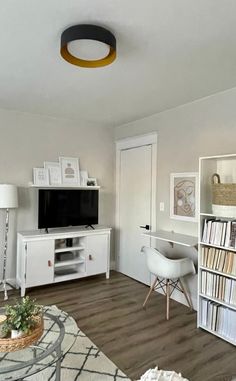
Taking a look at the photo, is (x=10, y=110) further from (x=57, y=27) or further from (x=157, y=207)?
(x=157, y=207)

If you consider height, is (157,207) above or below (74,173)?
below

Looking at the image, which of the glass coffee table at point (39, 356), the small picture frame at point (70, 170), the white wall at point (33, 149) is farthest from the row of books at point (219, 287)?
the small picture frame at point (70, 170)

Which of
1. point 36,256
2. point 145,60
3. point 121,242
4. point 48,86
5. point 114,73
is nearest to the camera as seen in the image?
point 145,60

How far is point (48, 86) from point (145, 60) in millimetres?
1144

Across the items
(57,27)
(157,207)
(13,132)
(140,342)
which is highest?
(57,27)

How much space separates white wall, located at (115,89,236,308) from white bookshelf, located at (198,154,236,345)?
0.23 m

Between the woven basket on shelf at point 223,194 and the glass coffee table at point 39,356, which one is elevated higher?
the woven basket on shelf at point 223,194

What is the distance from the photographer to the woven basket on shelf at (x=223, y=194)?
99.1 inches

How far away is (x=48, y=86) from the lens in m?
2.82

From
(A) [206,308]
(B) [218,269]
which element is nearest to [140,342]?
(A) [206,308]

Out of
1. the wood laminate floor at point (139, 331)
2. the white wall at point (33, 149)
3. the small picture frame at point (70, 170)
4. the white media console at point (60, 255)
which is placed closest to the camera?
the wood laminate floor at point (139, 331)

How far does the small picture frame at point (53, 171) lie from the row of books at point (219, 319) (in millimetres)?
2556

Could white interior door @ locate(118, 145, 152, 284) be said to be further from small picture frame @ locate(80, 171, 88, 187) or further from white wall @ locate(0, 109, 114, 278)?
small picture frame @ locate(80, 171, 88, 187)

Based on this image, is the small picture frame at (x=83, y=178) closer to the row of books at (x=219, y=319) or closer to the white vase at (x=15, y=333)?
the row of books at (x=219, y=319)
